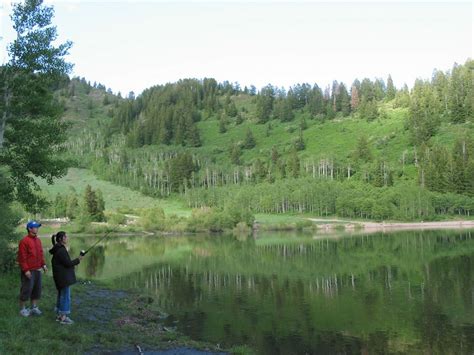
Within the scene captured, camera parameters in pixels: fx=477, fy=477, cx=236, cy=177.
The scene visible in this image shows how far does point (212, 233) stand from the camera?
5448 inches

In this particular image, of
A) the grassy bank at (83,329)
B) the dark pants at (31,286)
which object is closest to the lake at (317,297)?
the grassy bank at (83,329)

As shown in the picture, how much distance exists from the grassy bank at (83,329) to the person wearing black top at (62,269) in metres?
0.61

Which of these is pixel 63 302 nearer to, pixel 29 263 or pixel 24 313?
pixel 24 313

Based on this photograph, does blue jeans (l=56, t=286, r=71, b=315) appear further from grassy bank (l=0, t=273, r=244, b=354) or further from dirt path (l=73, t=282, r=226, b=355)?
dirt path (l=73, t=282, r=226, b=355)

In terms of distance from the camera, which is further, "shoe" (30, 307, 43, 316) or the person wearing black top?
"shoe" (30, 307, 43, 316)

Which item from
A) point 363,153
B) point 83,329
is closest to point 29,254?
point 83,329

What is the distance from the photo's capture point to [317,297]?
3738cm

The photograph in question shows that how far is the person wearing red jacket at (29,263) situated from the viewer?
17750 mm

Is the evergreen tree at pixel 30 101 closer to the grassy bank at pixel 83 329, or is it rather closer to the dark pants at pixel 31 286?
the grassy bank at pixel 83 329

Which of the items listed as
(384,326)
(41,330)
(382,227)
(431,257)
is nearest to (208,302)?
(384,326)

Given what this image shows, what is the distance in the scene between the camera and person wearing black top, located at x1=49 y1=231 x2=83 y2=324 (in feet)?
59.0

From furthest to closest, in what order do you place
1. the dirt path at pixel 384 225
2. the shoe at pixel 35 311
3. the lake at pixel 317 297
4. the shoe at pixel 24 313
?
the dirt path at pixel 384 225 < the lake at pixel 317 297 < the shoe at pixel 35 311 < the shoe at pixel 24 313

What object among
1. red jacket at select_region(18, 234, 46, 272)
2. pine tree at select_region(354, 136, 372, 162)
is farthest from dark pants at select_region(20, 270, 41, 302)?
pine tree at select_region(354, 136, 372, 162)

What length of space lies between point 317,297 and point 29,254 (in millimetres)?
24885
